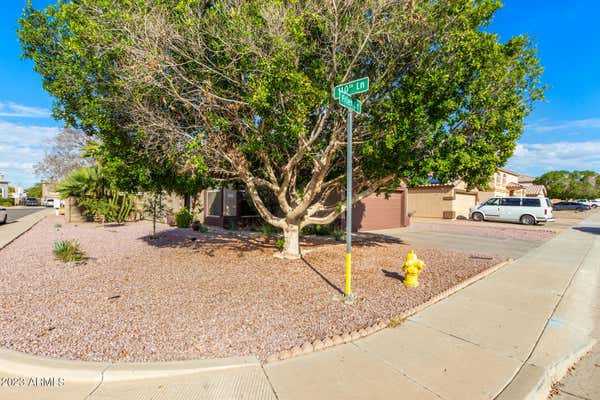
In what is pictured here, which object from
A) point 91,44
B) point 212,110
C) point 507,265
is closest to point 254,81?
point 212,110

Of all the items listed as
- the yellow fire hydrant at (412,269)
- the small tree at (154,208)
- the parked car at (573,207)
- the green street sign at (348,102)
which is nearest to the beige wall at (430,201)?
the yellow fire hydrant at (412,269)

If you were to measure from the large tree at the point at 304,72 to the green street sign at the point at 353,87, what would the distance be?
1.10 metres

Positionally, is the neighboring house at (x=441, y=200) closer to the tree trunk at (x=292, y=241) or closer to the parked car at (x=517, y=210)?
the parked car at (x=517, y=210)

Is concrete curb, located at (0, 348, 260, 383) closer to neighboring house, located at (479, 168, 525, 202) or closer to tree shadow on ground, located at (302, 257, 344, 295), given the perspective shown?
tree shadow on ground, located at (302, 257, 344, 295)

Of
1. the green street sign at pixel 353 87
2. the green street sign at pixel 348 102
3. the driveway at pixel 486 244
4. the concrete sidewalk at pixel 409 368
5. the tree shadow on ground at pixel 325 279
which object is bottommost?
the concrete sidewalk at pixel 409 368

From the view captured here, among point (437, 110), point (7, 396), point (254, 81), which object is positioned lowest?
point (7, 396)

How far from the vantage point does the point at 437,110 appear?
5.69 m

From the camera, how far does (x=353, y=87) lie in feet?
14.4

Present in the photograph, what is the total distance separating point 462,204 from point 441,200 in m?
2.63

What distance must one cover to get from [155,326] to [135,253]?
5.79 metres

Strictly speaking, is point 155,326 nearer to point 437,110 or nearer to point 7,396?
point 7,396

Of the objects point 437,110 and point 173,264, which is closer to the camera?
point 437,110

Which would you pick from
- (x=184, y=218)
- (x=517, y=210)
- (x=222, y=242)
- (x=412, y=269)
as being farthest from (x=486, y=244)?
(x=184, y=218)

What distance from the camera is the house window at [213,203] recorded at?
1520cm
